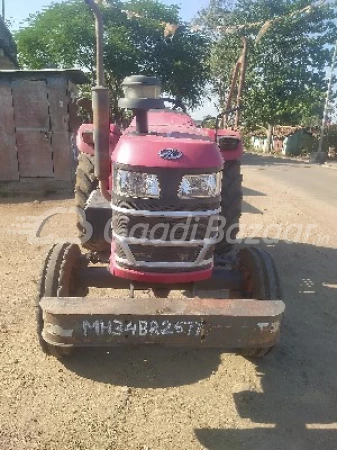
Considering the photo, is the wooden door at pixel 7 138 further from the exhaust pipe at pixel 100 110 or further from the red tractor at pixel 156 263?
the exhaust pipe at pixel 100 110

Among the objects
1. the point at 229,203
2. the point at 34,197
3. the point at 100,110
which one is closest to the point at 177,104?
the point at 229,203

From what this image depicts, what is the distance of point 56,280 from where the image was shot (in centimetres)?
285

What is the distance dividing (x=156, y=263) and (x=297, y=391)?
129 cm

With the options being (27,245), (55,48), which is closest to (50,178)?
(27,245)

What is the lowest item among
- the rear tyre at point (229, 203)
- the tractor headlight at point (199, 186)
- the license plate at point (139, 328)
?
the license plate at point (139, 328)

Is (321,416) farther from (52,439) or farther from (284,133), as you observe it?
(284,133)

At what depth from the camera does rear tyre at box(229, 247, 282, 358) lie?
290 centimetres

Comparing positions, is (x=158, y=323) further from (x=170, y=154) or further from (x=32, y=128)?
(x=32, y=128)

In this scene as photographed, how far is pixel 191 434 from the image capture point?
2.41 meters

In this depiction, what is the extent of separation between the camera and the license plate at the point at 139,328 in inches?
90.9

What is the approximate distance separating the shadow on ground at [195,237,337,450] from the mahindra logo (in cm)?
157

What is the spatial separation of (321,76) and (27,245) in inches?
1409

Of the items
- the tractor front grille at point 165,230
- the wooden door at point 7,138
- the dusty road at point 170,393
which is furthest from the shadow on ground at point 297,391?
the wooden door at point 7,138

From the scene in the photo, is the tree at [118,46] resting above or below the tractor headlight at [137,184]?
above
